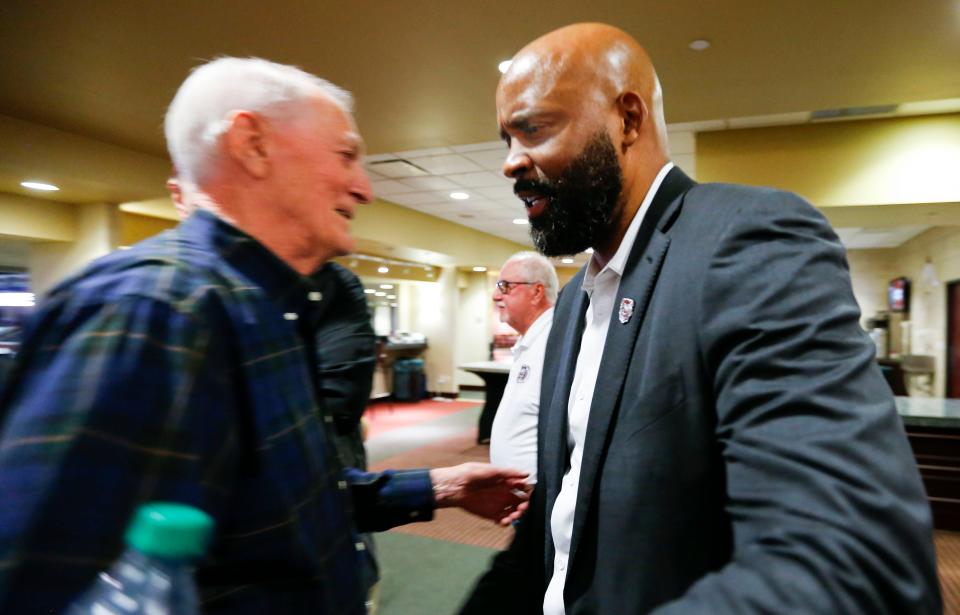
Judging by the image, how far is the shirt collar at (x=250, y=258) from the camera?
851mm

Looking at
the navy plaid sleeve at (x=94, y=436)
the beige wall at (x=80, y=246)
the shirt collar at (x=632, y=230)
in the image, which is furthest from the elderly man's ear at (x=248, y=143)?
the beige wall at (x=80, y=246)

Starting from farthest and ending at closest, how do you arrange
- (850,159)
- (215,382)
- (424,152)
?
(424,152) < (850,159) < (215,382)

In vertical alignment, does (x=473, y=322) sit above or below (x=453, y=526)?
above

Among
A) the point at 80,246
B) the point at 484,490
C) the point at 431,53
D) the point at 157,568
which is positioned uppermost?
the point at 431,53

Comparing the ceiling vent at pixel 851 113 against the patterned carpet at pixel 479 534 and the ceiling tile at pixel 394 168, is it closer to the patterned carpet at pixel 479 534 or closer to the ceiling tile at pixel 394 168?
the patterned carpet at pixel 479 534

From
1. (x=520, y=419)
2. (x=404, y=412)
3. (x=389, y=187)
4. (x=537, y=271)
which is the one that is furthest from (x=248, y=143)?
(x=404, y=412)

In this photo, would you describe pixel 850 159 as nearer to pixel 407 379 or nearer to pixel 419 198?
pixel 419 198

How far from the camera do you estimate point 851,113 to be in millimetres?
4484

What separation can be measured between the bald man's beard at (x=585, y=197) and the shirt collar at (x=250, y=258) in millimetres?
A: 463

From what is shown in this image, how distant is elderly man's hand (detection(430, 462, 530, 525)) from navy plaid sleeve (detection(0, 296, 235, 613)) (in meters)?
0.72

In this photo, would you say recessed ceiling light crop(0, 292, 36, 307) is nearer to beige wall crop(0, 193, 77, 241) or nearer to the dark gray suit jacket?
beige wall crop(0, 193, 77, 241)

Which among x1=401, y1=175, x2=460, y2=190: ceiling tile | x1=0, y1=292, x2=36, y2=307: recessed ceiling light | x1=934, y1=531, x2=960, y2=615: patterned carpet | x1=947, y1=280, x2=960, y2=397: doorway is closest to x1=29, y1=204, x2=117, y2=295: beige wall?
x1=0, y1=292, x2=36, y2=307: recessed ceiling light

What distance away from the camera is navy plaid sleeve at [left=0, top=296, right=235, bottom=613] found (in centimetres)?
57

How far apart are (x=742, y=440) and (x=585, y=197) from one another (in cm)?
53
